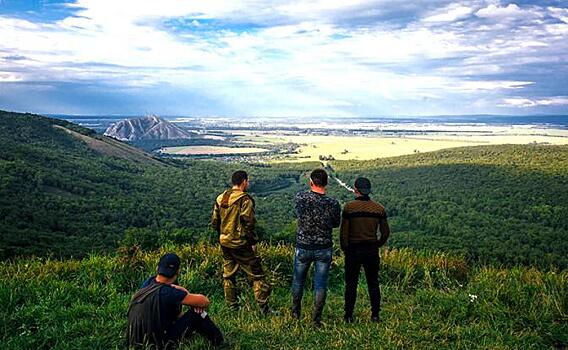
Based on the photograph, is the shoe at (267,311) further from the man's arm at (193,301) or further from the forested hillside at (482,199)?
the forested hillside at (482,199)

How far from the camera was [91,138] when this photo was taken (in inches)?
4008

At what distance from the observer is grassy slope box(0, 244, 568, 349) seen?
5.21m

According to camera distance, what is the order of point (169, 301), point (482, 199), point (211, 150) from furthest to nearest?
point (211, 150) < point (482, 199) < point (169, 301)

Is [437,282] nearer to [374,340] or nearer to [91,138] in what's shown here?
[374,340]

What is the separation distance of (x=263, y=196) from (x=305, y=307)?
226 ft

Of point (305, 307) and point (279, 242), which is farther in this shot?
point (279, 242)

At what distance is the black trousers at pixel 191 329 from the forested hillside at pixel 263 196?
10.6 meters

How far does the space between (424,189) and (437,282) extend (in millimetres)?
72007

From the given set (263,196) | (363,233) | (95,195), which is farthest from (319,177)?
(263,196)

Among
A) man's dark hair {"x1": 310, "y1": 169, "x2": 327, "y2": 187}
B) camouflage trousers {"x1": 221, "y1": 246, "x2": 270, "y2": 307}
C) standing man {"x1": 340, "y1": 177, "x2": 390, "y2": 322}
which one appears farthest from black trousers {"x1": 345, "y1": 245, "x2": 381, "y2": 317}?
camouflage trousers {"x1": 221, "y1": 246, "x2": 270, "y2": 307}

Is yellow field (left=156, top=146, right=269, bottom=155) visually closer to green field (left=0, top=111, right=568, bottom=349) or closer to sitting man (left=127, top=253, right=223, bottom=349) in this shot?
green field (left=0, top=111, right=568, bottom=349)

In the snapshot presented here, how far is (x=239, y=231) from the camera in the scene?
616 cm

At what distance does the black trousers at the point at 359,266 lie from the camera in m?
6.01

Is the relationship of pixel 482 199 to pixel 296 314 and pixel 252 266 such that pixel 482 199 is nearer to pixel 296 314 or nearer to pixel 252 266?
pixel 296 314
